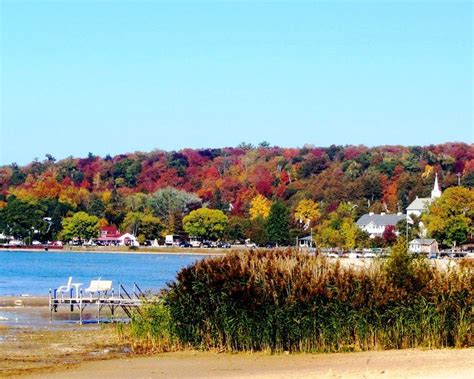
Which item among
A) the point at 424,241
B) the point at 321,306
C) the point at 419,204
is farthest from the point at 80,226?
the point at 321,306

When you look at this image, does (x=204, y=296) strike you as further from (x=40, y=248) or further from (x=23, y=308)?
(x=40, y=248)

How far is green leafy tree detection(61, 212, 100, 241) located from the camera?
541 feet

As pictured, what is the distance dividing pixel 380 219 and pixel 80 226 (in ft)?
161

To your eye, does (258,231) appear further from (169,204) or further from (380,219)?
(169,204)

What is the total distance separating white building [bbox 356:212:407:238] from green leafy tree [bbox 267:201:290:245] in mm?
14879

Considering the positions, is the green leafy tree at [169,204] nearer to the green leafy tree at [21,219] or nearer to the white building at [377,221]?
the green leafy tree at [21,219]

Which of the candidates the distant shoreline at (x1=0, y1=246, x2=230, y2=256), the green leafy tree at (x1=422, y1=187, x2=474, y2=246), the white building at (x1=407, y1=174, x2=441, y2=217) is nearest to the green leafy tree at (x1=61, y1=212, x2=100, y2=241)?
the distant shoreline at (x1=0, y1=246, x2=230, y2=256)

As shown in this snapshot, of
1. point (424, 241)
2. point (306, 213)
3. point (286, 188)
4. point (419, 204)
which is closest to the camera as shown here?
point (424, 241)

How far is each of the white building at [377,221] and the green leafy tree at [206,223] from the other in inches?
846

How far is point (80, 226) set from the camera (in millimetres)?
164875

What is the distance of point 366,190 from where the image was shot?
170500 mm

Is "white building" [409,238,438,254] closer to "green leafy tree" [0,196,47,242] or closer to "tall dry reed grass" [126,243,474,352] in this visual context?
"green leafy tree" [0,196,47,242]

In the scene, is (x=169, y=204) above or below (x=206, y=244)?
above

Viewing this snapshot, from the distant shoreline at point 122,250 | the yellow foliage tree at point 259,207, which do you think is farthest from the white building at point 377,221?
the distant shoreline at point 122,250
